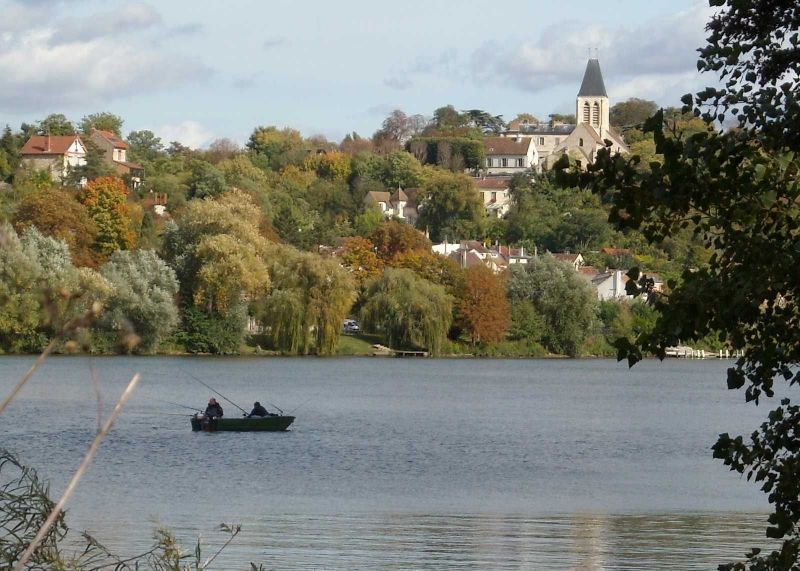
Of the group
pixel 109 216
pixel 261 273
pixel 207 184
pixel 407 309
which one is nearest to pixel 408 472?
pixel 261 273

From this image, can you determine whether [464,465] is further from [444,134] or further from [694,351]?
[444,134]

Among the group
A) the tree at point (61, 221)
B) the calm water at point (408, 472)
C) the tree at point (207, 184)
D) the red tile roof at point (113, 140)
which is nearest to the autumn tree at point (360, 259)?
the tree at point (207, 184)

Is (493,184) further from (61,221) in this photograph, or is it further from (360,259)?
(61,221)

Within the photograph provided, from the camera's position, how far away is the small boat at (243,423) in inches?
1391

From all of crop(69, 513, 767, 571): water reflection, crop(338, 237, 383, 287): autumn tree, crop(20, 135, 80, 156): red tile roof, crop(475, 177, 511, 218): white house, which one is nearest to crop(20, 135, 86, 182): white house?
crop(20, 135, 80, 156): red tile roof

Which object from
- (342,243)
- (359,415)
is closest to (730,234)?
(359,415)

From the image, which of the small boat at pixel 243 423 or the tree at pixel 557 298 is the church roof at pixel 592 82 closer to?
the tree at pixel 557 298

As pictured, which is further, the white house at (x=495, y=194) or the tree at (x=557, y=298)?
the white house at (x=495, y=194)

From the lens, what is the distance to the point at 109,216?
7525cm

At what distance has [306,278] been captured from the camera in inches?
2596

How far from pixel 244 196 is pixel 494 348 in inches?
705

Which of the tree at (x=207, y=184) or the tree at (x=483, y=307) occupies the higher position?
the tree at (x=207, y=184)

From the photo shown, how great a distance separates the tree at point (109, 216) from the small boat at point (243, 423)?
130 ft

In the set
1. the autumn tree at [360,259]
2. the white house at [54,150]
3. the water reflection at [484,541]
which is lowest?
the water reflection at [484,541]
